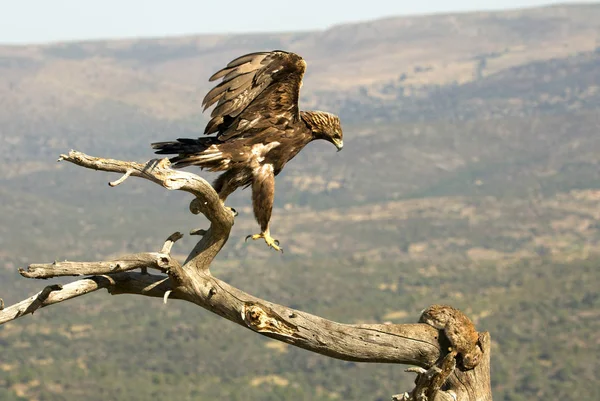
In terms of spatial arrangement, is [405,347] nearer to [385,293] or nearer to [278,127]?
[278,127]

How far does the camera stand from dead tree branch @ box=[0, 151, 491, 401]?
10.4 m

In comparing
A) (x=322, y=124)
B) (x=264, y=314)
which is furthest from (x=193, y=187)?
(x=322, y=124)

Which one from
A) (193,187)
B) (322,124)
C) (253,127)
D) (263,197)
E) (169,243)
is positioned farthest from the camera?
(322,124)

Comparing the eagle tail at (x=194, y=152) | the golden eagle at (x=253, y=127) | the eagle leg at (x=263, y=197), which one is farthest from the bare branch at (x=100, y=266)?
the eagle leg at (x=263, y=197)

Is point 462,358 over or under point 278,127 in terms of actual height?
under

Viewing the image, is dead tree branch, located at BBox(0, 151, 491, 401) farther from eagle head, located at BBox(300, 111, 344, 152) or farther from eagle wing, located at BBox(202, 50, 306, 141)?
eagle head, located at BBox(300, 111, 344, 152)

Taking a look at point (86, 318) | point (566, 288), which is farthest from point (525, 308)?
point (86, 318)

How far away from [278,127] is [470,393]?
409 centimetres

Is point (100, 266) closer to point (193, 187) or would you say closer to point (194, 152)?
point (193, 187)

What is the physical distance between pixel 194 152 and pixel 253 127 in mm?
1021

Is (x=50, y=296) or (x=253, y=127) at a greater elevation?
(x=253, y=127)

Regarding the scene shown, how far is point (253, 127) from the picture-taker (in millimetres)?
12633

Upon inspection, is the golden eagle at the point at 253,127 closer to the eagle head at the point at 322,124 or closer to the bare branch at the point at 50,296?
the eagle head at the point at 322,124

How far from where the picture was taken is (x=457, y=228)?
619 ft
